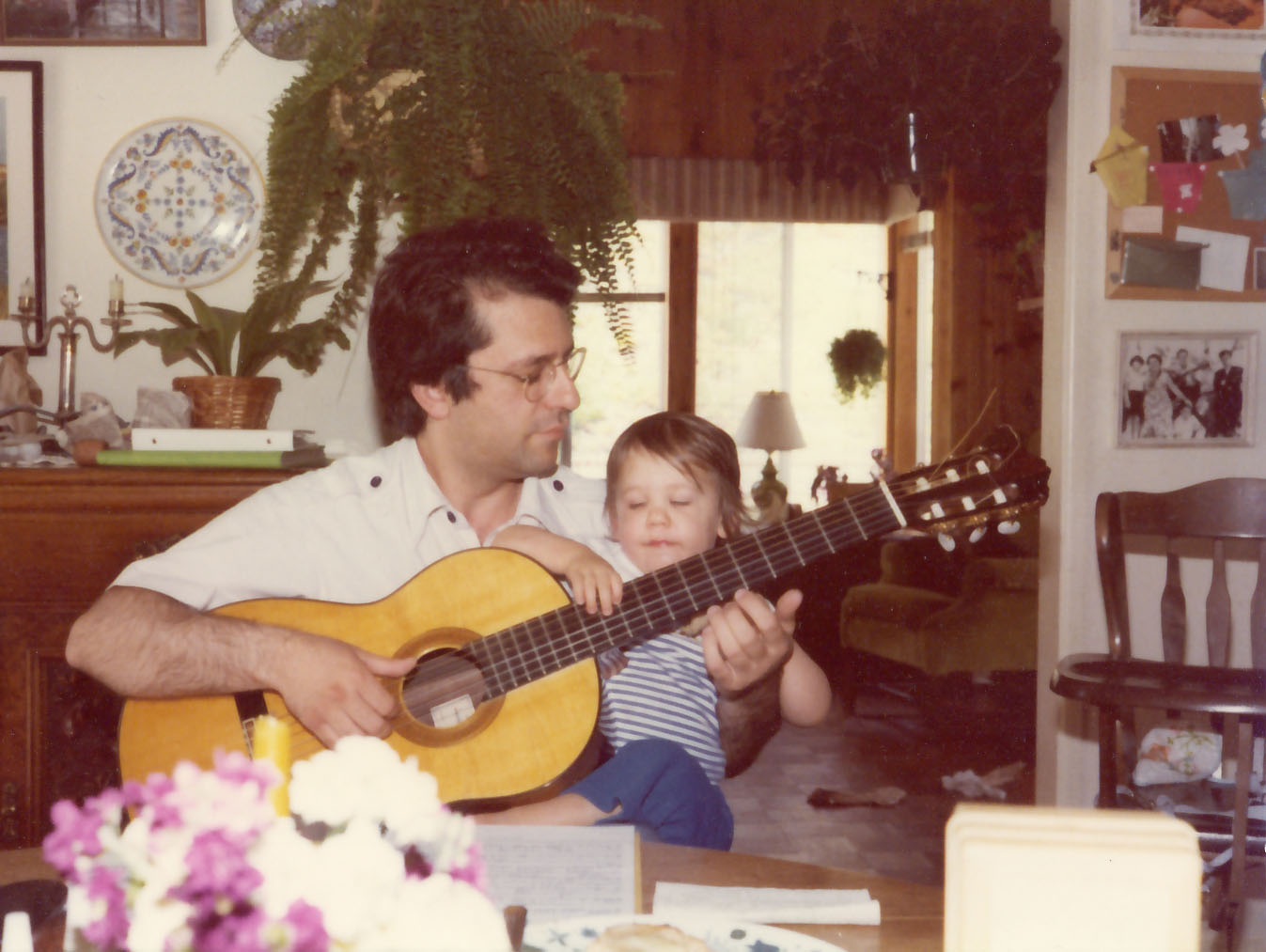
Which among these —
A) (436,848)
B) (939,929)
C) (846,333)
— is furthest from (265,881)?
(846,333)

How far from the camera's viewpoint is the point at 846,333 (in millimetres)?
7223

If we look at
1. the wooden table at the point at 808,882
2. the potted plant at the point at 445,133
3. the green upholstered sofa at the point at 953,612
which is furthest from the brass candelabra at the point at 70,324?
the green upholstered sofa at the point at 953,612

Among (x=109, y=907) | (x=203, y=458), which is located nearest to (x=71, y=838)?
(x=109, y=907)

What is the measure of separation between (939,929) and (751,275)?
670 centimetres

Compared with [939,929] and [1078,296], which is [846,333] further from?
[939,929]

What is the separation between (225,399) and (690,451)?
34.6 inches

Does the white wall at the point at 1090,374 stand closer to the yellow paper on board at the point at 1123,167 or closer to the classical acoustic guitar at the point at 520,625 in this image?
the yellow paper on board at the point at 1123,167

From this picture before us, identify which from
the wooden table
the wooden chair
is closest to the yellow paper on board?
the wooden chair

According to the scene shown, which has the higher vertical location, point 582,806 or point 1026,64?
point 1026,64

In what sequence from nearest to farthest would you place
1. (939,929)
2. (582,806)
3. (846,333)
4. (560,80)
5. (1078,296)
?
(939,929) < (582,806) < (560,80) < (1078,296) < (846,333)

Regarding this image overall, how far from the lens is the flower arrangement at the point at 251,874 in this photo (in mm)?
428

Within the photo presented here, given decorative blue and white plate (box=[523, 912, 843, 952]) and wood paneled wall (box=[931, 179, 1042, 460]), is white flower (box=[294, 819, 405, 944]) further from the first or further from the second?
wood paneled wall (box=[931, 179, 1042, 460])

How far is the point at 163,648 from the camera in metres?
1.41

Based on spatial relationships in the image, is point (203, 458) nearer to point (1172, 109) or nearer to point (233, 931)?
point (233, 931)
